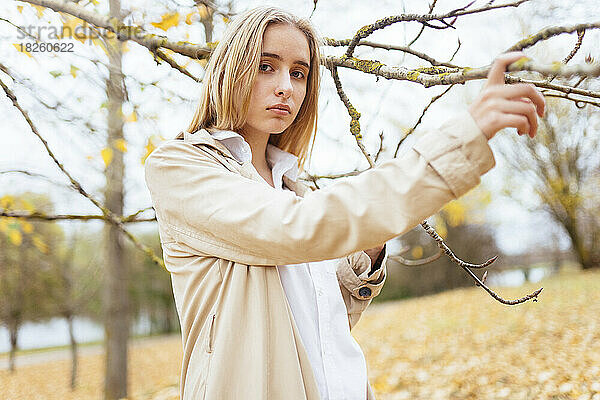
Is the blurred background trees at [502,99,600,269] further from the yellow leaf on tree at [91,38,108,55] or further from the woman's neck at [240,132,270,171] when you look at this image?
the woman's neck at [240,132,270,171]

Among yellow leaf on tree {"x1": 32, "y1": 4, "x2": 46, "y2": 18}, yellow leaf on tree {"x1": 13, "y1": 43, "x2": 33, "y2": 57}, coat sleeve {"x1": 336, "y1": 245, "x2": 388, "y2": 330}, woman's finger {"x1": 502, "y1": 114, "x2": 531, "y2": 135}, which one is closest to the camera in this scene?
woman's finger {"x1": 502, "y1": 114, "x2": 531, "y2": 135}

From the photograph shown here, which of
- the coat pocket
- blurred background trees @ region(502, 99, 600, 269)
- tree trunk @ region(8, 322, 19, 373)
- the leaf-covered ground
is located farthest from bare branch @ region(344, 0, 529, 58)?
blurred background trees @ region(502, 99, 600, 269)

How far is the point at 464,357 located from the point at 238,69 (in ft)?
18.1

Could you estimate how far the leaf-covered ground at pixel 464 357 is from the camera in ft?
14.8

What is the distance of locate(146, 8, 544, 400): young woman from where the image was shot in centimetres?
84

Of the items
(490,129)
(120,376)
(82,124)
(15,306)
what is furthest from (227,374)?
(15,306)

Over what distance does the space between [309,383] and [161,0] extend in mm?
2304

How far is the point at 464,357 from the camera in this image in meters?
5.94

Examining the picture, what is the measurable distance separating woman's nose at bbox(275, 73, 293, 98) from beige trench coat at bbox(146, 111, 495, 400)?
0.62 feet

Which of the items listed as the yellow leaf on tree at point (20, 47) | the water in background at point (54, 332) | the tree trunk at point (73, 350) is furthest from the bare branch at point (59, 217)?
Answer: the water in background at point (54, 332)

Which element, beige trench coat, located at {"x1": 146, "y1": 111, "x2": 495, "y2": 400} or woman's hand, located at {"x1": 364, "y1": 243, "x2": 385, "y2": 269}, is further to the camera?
woman's hand, located at {"x1": 364, "y1": 243, "x2": 385, "y2": 269}

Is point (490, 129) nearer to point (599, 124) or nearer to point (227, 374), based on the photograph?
point (227, 374)

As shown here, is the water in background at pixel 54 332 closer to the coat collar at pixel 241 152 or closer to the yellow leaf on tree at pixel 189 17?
the yellow leaf on tree at pixel 189 17

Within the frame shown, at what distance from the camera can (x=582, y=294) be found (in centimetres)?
926
